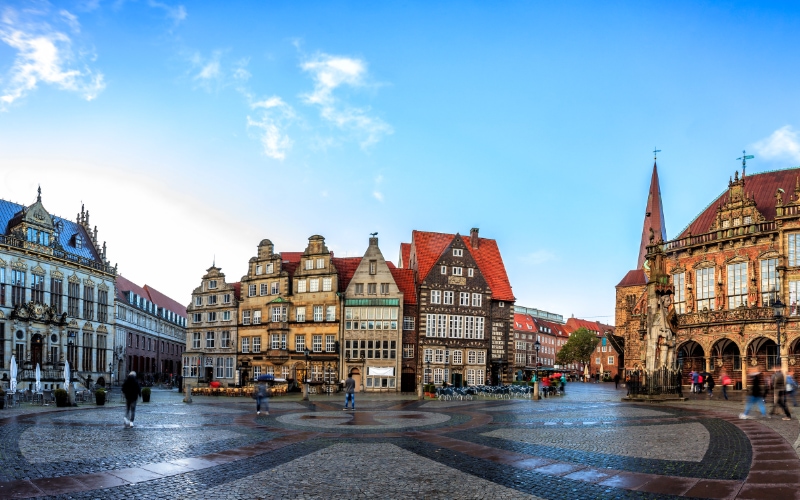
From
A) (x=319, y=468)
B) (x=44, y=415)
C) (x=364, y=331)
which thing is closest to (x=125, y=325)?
(x=364, y=331)

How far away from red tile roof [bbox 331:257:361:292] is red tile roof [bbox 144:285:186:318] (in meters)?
60.0

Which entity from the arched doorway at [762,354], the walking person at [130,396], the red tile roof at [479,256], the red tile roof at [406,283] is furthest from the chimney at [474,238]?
the walking person at [130,396]

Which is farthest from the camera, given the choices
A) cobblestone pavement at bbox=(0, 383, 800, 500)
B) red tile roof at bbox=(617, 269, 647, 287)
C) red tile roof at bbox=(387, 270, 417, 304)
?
red tile roof at bbox=(617, 269, 647, 287)

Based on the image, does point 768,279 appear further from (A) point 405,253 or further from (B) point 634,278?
(B) point 634,278

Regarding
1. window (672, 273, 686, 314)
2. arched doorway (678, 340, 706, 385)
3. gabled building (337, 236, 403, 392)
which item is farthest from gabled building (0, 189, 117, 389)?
window (672, 273, 686, 314)

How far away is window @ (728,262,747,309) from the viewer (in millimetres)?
53469

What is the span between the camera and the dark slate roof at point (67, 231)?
60.2 m

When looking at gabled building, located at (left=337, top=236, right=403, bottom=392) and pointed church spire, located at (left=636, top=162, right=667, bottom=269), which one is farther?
pointed church spire, located at (left=636, top=162, right=667, bottom=269)

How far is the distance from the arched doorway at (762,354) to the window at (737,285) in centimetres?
325

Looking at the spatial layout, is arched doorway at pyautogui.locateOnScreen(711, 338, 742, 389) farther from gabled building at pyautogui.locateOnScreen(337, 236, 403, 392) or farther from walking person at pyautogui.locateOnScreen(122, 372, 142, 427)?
walking person at pyautogui.locateOnScreen(122, 372, 142, 427)

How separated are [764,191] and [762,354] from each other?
50.2ft

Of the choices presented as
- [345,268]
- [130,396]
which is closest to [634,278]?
[345,268]

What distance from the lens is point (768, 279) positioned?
5172cm

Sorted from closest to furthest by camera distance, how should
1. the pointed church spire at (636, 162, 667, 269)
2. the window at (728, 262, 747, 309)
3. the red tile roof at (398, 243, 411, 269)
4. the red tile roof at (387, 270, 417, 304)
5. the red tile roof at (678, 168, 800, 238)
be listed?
the window at (728, 262, 747, 309) → the red tile roof at (678, 168, 800, 238) → the red tile roof at (387, 270, 417, 304) → the red tile roof at (398, 243, 411, 269) → the pointed church spire at (636, 162, 667, 269)
